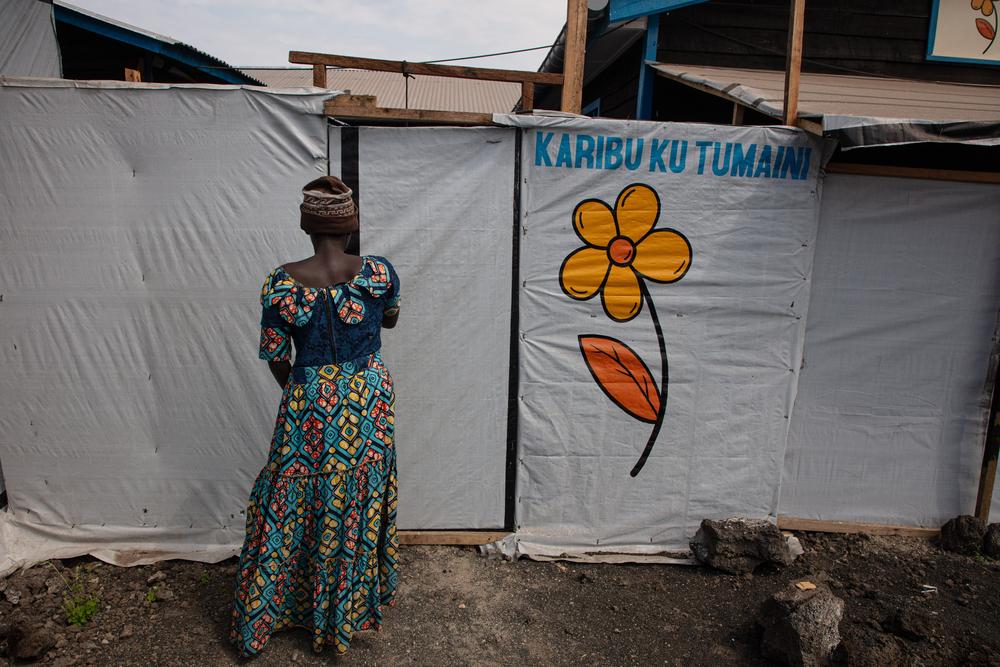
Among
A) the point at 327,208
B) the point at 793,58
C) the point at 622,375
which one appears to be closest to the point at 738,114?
the point at 793,58

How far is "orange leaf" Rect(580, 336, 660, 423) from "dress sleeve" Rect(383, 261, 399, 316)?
4.00ft

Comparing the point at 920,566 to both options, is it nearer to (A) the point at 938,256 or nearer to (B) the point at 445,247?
(A) the point at 938,256

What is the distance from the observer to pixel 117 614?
3.06 meters

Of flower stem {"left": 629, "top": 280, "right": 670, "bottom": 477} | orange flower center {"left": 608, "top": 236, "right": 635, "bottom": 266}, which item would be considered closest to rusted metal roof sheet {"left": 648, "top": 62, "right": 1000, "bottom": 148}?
orange flower center {"left": 608, "top": 236, "right": 635, "bottom": 266}

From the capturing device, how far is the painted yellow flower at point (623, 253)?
11.4ft

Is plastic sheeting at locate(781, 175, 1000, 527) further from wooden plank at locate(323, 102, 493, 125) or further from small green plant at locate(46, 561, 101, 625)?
small green plant at locate(46, 561, 101, 625)

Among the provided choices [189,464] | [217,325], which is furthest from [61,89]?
[189,464]

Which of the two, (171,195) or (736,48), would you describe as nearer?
(171,195)

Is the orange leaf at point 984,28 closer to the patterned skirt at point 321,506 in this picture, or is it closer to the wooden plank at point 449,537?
the wooden plank at point 449,537

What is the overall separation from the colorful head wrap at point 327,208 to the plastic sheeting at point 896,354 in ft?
8.96

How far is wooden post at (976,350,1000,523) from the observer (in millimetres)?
3869

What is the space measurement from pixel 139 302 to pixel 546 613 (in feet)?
8.91

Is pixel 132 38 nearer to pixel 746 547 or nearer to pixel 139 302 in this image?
pixel 139 302

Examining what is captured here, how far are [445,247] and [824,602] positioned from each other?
249 centimetres
